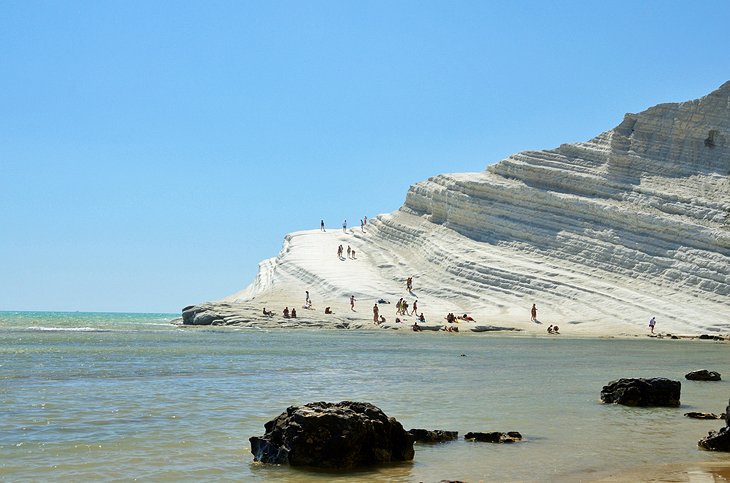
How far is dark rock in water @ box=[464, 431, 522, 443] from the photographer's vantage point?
31.1ft

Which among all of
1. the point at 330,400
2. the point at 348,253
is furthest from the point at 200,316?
the point at 330,400

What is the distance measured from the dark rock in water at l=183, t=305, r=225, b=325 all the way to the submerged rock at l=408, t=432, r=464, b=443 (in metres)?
38.1

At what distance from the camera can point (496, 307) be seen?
44688mm

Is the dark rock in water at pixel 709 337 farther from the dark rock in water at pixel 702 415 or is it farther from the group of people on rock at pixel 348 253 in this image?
the dark rock in water at pixel 702 415

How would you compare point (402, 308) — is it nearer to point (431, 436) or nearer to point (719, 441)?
point (431, 436)

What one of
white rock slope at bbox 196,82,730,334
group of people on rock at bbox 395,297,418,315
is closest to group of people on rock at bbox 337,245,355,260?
white rock slope at bbox 196,82,730,334

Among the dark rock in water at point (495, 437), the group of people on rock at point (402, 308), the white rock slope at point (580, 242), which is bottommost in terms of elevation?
the dark rock in water at point (495, 437)

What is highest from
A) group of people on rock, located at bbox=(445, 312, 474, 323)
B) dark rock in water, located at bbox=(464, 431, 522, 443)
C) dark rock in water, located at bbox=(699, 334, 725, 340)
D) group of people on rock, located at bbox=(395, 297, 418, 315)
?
group of people on rock, located at bbox=(395, 297, 418, 315)

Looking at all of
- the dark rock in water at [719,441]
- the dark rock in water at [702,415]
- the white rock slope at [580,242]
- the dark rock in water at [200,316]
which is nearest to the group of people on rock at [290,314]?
the white rock slope at [580,242]

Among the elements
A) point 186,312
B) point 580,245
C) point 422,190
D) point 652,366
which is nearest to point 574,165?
point 580,245

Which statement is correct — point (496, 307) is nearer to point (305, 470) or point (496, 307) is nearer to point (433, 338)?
point (433, 338)

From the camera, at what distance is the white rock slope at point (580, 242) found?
42.6 m

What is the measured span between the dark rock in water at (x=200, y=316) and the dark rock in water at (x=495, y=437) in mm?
38176

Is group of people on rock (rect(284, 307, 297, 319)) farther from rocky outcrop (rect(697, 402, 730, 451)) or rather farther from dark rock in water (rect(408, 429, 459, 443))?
rocky outcrop (rect(697, 402, 730, 451))
